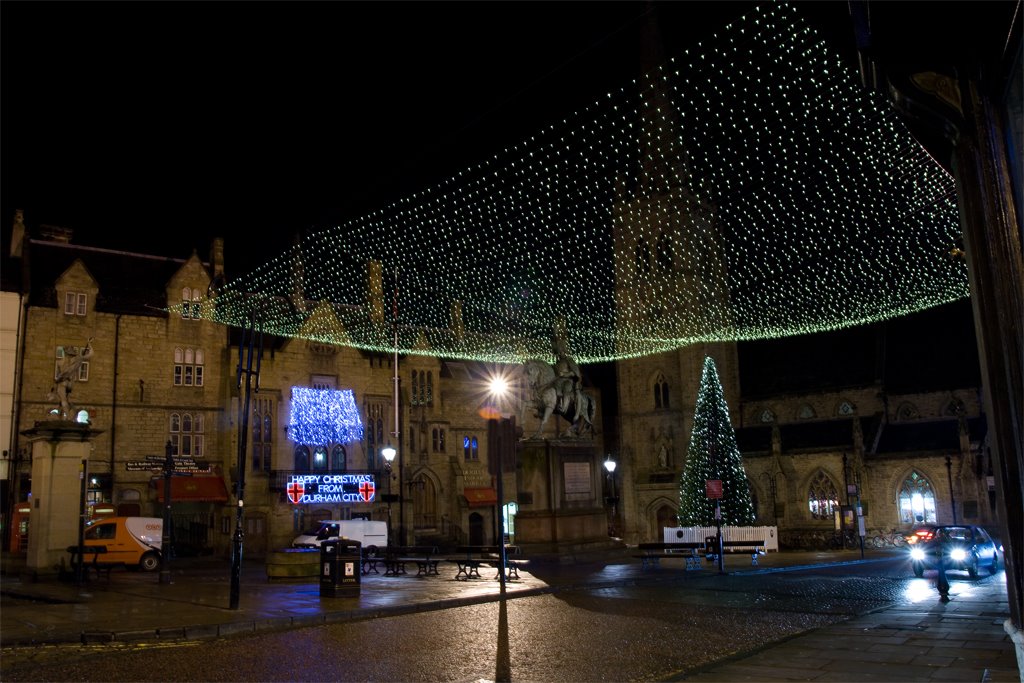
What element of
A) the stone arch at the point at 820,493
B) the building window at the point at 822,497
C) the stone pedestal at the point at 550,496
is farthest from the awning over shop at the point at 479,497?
the stone pedestal at the point at 550,496

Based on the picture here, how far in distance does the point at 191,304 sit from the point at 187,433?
6137 millimetres

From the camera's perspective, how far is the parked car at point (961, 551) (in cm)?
1967

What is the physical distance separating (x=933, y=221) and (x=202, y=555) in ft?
108

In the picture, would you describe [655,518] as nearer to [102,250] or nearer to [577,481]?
[577,481]

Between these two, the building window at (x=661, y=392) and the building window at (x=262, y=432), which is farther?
the building window at (x=661, y=392)

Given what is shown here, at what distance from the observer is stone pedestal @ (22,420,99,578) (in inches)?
891

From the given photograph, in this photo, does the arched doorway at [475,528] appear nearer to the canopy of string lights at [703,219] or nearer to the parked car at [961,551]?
the canopy of string lights at [703,219]

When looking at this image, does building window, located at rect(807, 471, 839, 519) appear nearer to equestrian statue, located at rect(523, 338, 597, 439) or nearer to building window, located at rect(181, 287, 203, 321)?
equestrian statue, located at rect(523, 338, 597, 439)

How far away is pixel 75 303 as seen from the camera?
3716cm

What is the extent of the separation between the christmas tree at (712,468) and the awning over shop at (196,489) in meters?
21.3

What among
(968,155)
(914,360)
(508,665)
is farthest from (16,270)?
(914,360)

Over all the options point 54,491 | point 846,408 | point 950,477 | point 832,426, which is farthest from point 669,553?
point 846,408

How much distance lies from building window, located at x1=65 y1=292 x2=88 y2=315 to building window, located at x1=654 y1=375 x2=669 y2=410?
107 feet

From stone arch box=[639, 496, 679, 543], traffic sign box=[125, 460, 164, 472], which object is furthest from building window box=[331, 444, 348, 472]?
stone arch box=[639, 496, 679, 543]
